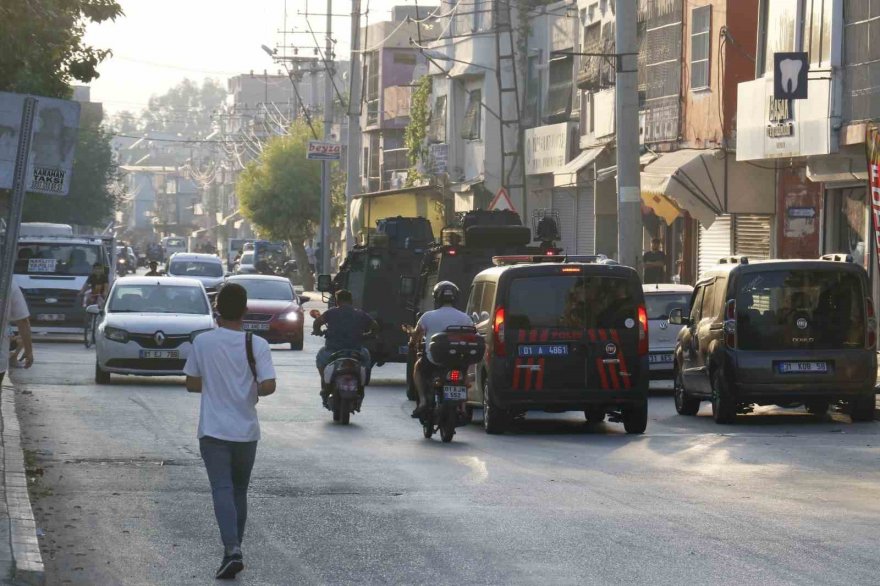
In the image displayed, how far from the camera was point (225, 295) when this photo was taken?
9578 mm

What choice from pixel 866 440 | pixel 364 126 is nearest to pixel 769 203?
pixel 866 440

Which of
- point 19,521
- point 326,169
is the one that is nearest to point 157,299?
point 19,521

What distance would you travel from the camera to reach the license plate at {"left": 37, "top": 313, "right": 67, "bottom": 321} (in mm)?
36875

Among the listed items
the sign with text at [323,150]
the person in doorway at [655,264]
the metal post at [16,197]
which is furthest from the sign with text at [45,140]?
the sign with text at [323,150]

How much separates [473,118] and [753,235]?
21.1 m

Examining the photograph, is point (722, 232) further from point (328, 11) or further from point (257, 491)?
point (328, 11)

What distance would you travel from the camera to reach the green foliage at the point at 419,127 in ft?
204

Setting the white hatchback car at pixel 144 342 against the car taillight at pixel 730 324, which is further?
the white hatchback car at pixel 144 342

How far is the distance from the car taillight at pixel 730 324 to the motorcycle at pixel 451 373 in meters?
3.15

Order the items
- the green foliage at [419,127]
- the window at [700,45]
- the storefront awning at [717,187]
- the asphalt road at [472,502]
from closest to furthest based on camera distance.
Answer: the asphalt road at [472,502]
the storefront awning at [717,187]
the window at [700,45]
the green foliage at [419,127]

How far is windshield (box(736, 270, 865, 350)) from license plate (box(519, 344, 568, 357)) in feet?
7.13

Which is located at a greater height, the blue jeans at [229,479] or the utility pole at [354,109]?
the utility pole at [354,109]

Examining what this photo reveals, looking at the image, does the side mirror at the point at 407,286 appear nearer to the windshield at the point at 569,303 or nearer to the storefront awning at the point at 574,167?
the windshield at the point at 569,303

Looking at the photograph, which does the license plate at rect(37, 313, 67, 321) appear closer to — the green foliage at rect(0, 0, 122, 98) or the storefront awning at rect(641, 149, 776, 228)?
the storefront awning at rect(641, 149, 776, 228)
